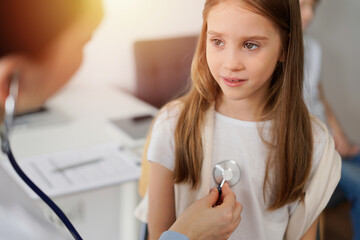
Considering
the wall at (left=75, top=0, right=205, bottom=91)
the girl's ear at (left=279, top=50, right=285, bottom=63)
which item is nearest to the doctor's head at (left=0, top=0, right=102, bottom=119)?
the wall at (left=75, top=0, right=205, bottom=91)

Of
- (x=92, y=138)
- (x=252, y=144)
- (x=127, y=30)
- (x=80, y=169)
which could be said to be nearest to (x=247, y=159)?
(x=252, y=144)

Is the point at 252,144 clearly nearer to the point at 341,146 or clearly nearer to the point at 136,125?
the point at 136,125

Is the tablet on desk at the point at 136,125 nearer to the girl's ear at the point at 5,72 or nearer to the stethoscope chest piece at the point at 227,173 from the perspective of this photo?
the stethoscope chest piece at the point at 227,173

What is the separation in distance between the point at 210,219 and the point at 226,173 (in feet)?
0.21

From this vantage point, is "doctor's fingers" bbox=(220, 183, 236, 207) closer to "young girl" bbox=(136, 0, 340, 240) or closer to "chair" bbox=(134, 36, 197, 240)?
"young girl" bbox=(136, 0, 340, 240)

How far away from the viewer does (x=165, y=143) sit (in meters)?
0.62

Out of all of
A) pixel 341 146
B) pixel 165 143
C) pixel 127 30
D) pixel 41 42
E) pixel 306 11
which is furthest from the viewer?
pixel 341 146

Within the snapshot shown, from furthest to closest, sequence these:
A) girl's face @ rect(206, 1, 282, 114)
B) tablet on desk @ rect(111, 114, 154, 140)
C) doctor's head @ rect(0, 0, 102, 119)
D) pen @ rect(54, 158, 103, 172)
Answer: tablet on desk @ rect(111, 114, 154, 140)
pen @ rect(54, 158, 103, 172)
girl's face @ rect(206, 1, 282, 114)
doctor's head @ rect(0, 0, 102, 119)

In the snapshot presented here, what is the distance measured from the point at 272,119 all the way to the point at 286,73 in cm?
7

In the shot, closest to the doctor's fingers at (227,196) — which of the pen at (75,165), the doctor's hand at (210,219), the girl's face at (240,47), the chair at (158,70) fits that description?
the doctor's hand at (210,219)

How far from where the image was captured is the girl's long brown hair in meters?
0.54

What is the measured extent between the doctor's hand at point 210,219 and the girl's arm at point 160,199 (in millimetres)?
83

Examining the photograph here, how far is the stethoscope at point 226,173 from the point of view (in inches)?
22.6

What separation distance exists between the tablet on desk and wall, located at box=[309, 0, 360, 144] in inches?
27.2
